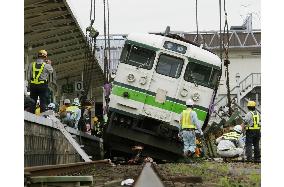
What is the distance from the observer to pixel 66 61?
61.8ft

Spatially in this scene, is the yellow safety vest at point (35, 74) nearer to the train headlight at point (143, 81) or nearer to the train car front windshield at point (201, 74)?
the train headlight at point (143, 81)

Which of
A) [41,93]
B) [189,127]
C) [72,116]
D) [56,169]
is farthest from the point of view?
[72,116]

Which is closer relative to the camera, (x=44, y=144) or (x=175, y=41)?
(x=44, y=144)

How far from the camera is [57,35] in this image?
1585 centimetres

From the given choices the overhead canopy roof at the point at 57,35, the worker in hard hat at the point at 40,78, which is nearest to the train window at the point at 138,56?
the overhead canopy roof at the point at 57,35

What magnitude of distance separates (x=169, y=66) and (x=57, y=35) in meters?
4.38

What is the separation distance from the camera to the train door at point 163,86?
12148mm

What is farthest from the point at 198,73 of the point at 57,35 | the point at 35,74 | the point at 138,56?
the point at 57,35

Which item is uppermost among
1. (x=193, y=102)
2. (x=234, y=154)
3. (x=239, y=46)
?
(x=239, y=46)

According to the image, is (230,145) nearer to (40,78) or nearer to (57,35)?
(40,78)

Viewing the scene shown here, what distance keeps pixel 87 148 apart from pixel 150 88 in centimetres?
234

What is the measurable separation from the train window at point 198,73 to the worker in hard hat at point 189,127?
3.16 feet
